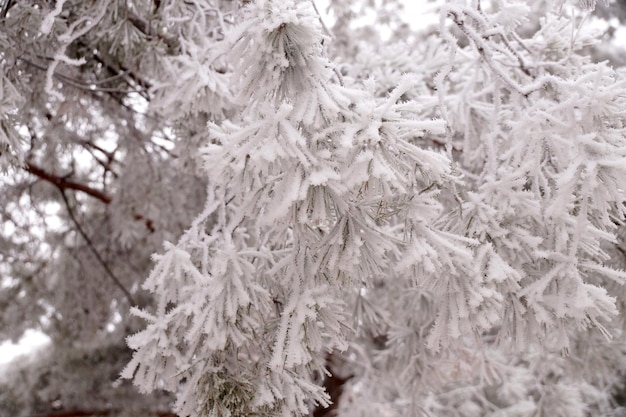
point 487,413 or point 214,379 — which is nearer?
point 214,379

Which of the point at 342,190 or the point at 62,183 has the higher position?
the point at 342,190

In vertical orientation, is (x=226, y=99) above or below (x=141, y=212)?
above

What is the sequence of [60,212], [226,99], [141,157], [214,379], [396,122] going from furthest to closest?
[60,212] < [141,157] < [226,99] < [214,379] < [396,122]

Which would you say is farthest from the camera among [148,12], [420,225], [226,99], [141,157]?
[141,157]

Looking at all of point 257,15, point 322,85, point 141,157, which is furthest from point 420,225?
point 141,157

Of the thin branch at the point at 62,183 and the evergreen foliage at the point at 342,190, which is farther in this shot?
the thin branch at the point at 62,183

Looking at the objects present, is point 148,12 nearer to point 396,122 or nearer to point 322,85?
point 322,85

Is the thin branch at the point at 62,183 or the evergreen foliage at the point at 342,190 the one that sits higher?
the evergreen foliage at the point at 342,190

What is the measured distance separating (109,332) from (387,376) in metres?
3.23

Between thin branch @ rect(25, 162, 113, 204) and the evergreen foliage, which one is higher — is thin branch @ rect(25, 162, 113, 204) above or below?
below

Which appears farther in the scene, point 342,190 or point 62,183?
point 62,183

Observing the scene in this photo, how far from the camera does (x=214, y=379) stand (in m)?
1.75

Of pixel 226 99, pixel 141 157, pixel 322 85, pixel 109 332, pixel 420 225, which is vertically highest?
pixel 322 85

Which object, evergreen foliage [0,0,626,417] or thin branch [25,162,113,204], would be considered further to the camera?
thin branch [25,162,113,204]
